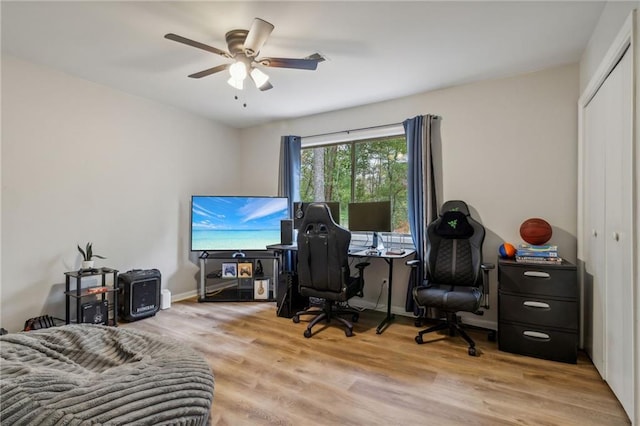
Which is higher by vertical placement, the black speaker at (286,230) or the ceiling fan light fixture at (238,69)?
the ceiling fan light fixture at (238,69)

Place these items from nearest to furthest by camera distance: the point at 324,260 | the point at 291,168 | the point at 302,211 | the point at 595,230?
the point at 595,230 < the point at 324,260 < the point at 302,211 < the point at 291,168

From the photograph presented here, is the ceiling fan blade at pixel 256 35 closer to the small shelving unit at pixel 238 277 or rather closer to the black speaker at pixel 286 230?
the black speaker at pixel 286 230

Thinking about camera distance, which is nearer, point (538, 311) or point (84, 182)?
point (538, 311)

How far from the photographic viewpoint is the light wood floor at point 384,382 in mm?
1846

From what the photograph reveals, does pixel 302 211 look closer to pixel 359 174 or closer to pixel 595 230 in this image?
pixel 359 174

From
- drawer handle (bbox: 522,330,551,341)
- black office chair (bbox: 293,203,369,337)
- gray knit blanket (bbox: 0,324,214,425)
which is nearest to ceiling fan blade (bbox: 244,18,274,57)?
black office chair (bbox: 293,203,369,337)

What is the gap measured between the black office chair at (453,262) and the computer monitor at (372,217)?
1.67ft

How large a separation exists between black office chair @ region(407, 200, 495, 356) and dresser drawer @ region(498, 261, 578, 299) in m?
0.16

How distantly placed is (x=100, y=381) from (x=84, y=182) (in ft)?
9.09

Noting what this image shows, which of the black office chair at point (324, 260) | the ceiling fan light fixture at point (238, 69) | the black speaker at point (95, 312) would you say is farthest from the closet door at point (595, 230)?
the black speaker at point (95, 312)

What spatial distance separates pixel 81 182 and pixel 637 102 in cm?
443

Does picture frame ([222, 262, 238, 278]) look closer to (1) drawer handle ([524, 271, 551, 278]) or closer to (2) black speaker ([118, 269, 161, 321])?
(2) black speaker ([118, 269, 161, 321])

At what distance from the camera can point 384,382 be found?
2.21m

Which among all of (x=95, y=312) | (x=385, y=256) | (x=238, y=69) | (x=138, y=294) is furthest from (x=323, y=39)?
(x=95, y=312)
